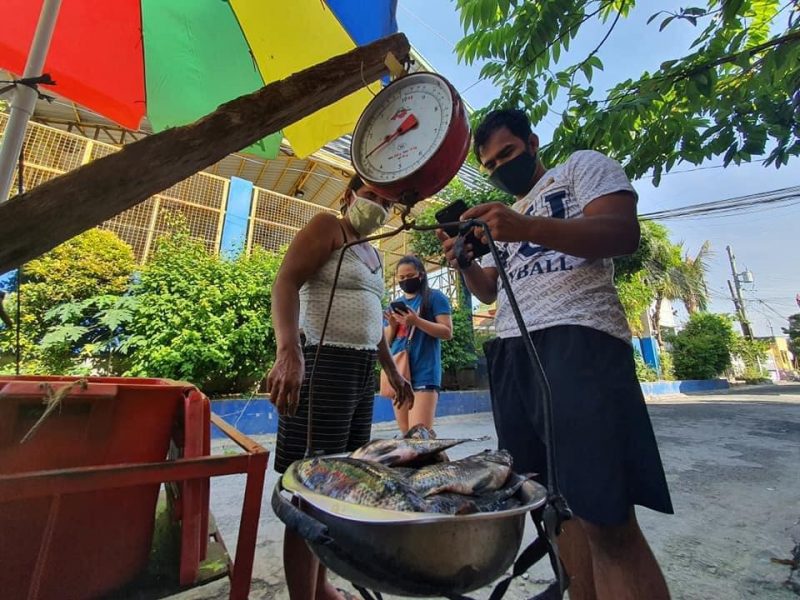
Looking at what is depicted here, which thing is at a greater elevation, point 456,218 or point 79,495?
point 456,218

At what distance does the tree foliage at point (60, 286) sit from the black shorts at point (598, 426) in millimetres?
5380

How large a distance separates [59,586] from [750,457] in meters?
5.29

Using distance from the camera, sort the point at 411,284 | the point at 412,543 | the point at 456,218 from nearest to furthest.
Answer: the point at 412,543
the point at 456,218
the point at 411,284

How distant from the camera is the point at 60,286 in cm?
475

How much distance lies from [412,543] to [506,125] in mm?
1345

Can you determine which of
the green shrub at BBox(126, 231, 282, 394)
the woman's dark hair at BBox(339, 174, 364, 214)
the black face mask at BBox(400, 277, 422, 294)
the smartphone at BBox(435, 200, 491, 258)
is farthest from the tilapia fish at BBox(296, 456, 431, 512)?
the green shrub at BBox(126, 231, 282, 394)

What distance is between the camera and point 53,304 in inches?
185

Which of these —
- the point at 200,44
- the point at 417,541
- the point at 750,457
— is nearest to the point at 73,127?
the point at 200,44

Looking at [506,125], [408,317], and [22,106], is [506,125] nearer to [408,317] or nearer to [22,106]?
[408,317]

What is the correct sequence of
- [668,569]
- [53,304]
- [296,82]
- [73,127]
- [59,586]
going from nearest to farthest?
[59,586] < [296,82] < [668,569] < [53,304] < [73,127]

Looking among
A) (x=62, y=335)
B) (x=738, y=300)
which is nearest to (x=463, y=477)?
(x=62, y=335)

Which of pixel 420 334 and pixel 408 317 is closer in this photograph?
pixel 408 317

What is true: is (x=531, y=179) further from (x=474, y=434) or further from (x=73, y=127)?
(x=73, y=127)

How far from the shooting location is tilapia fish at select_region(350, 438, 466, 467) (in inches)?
24.2
